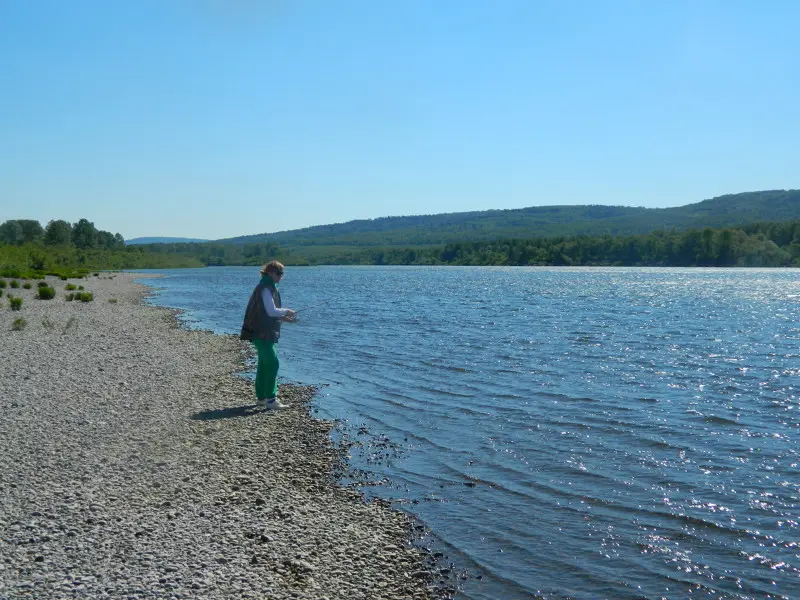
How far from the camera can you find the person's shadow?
14.0 meters

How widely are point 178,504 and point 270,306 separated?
5.93m

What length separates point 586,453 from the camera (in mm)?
12570

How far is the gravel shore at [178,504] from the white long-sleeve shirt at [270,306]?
2151 millimetres

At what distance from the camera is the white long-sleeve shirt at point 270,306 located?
14.2m

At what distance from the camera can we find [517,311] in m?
48.5

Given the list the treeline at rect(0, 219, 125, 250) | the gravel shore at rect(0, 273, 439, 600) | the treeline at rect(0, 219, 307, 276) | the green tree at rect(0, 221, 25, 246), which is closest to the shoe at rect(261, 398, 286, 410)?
the gravel shore at rect(0, 273, 439, 600)

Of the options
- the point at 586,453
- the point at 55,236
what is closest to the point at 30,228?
the point at 55,236

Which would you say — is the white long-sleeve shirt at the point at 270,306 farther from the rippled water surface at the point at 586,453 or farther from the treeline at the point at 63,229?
the treeline at the point at 63,229

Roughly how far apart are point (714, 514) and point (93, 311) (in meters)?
36.0

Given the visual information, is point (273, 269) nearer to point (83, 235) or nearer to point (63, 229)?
point (63, 229)

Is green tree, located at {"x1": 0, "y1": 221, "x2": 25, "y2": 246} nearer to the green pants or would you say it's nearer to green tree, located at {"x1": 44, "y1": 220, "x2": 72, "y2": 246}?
green tree, located at {"x1": 44, "y1": 220, "x2": 72, "y2": 246}

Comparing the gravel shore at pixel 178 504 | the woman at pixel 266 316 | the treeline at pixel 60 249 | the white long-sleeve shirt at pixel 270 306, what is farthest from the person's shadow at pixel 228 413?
the treeline at pixel 60 249

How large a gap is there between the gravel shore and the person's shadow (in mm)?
40

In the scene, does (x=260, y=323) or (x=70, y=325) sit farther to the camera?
(x=70, y=325)
